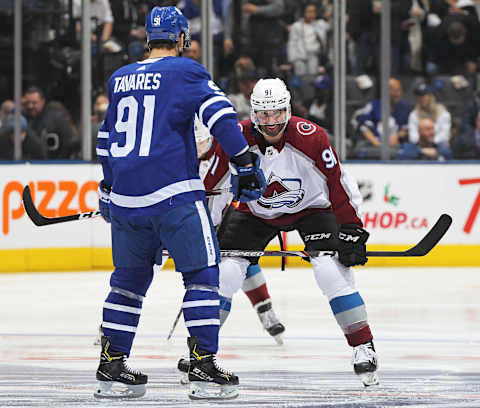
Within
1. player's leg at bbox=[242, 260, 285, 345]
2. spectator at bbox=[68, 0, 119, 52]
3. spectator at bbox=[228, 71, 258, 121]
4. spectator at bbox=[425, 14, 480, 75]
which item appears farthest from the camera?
spectator at bbox=[425, 14, 480, 75]

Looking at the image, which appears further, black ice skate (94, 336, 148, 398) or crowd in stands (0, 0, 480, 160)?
crowd in stands (0, 0, 480, 160)

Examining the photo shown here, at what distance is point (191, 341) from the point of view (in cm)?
430

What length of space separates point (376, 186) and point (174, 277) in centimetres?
239

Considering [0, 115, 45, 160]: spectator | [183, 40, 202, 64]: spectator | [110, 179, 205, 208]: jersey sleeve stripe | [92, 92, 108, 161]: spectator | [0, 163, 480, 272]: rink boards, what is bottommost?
[0, 163, 480, 272]: rink boards

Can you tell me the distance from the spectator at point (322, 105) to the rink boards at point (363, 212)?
656 mm

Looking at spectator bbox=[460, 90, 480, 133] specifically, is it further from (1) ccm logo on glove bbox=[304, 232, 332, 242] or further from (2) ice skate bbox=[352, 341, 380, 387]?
(2) ice skate bbox=[352, 341, 380, 387]

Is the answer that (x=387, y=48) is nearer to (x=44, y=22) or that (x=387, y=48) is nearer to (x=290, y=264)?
(x=290, y=264)

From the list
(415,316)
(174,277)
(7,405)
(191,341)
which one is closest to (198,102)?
(191,341)

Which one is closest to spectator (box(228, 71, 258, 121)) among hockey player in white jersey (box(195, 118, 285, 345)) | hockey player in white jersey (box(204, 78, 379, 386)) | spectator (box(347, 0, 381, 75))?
spectator (box(347, 0, 381, 75))

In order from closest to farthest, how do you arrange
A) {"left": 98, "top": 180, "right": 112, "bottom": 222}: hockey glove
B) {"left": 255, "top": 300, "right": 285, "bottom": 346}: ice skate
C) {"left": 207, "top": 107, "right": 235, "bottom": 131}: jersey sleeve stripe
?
{"left": 207, "top": 107, "right": 235, "bottom": 131}: jersey sleeve stripe, {"left": 98, "top": 180, "right": 112, "bottom": 222}: hockey glove, {"left": 255, "top": 300, "right": 285, "bottom": 346}: ice skate

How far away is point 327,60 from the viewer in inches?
473

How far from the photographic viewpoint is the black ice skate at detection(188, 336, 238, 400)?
428cm

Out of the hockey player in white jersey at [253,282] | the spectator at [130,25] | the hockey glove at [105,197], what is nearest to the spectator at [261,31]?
the spectator at [130,25]

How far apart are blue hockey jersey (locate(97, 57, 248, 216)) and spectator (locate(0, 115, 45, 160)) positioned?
6886mm
